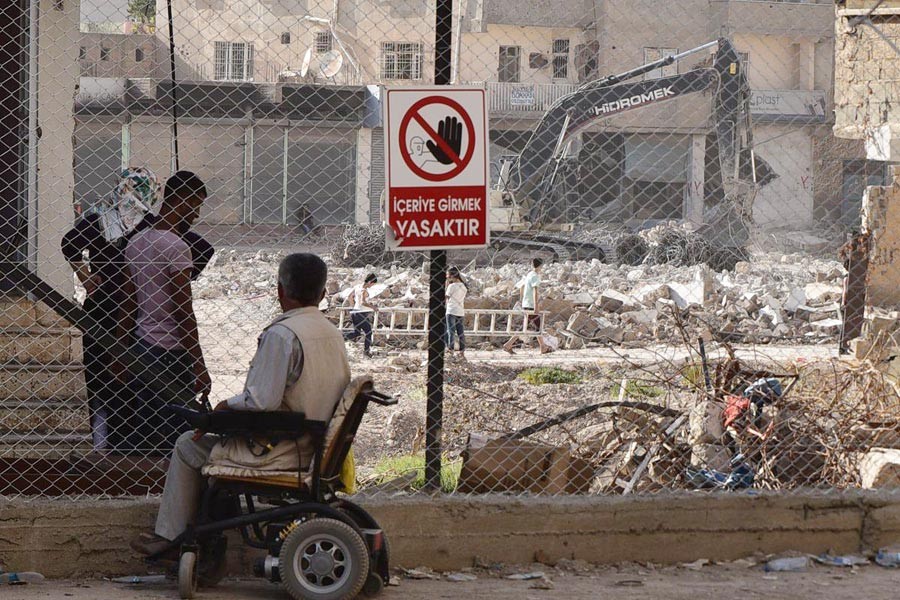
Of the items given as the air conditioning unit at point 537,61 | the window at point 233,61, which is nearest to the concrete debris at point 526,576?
the window at point 233,61

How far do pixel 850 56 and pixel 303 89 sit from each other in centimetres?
2020

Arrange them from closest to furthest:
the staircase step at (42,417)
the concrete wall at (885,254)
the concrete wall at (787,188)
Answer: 1. the staircase step at (42,417)
2. the concrete wall at (885,254)
3. the concrete wall at (787,188)

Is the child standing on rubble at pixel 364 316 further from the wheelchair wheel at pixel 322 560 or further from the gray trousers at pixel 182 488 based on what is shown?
the wheelchair wheel at pixel 322 560

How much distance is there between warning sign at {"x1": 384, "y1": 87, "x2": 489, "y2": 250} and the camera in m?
5.04

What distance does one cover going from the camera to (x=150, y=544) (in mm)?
4656

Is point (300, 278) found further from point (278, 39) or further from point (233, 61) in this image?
point (233, 61)

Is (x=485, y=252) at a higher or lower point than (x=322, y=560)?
higher

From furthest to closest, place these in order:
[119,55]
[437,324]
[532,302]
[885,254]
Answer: [119,55] < [532,302] < [885,254] < [437,324]

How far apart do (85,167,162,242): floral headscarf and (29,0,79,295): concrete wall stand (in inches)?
57.2

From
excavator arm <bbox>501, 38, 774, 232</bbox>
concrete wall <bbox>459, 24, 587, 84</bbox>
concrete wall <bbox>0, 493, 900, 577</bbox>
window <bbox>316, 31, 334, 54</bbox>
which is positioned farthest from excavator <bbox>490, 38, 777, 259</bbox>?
concrete wall <bbox>0, 493, 900, 577</bbox>

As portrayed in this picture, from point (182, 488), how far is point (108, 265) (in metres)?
1.57

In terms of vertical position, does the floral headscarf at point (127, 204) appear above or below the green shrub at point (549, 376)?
above

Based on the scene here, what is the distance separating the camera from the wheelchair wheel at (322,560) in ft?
14.4

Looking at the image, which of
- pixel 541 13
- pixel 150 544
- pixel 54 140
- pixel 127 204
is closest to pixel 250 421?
pixel 150 544
